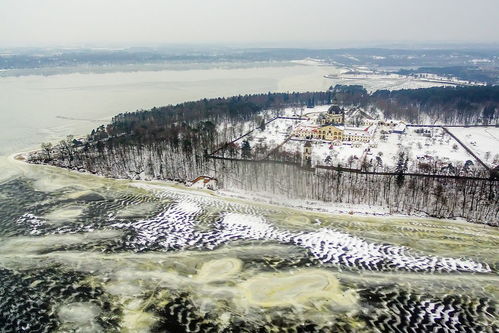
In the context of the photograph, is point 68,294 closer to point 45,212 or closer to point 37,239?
point 37,239

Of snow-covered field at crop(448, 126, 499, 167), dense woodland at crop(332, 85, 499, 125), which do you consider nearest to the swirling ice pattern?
snow-covered field at crop(448, 126, 499, 167)

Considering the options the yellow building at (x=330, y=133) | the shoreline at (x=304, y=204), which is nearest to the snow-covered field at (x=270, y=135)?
the yellow building at (x=330, y=133)

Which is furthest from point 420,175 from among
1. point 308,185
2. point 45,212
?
point 45,212

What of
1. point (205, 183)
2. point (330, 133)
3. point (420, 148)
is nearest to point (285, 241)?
point (205, 183)

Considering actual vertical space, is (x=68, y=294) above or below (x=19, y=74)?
below

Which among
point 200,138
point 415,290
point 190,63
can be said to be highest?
point 190,63

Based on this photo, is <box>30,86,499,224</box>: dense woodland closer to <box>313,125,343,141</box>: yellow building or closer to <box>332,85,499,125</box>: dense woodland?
<box>332,85,499,125</box>: dense woodland

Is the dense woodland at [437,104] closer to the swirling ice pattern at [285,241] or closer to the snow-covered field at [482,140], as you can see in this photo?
the snow-covered field at [482,140]
